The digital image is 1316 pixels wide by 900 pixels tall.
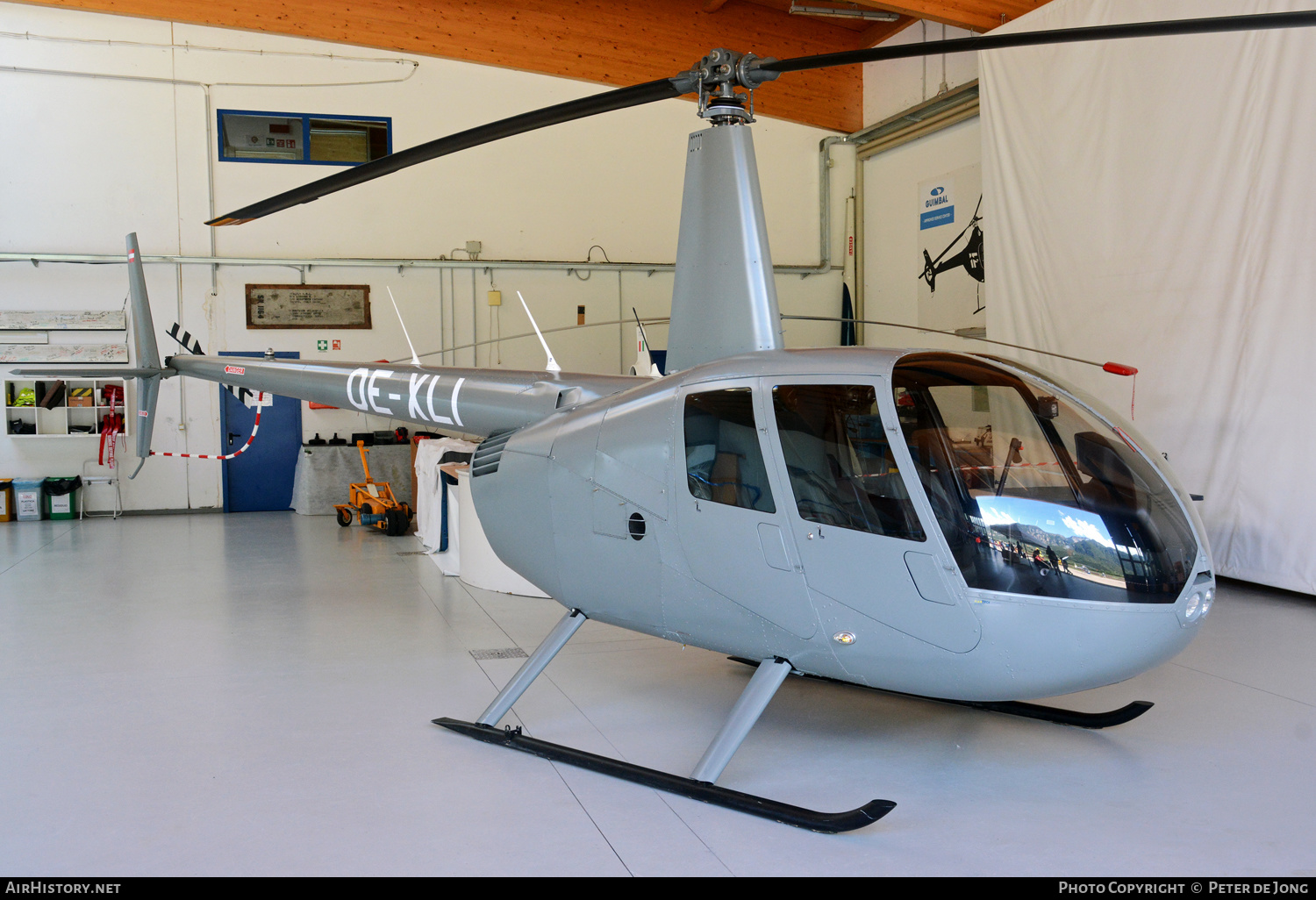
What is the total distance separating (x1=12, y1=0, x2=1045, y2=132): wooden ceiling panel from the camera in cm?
1167

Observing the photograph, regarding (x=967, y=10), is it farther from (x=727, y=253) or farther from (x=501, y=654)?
(x=501, y=654)

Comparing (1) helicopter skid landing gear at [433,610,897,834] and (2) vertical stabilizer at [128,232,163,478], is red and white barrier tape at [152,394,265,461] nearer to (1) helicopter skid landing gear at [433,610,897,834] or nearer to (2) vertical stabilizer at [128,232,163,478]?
(2) vertical stabilizer at [128,232,163,478]

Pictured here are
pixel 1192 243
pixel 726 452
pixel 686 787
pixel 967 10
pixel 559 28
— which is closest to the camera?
pixel 686 787

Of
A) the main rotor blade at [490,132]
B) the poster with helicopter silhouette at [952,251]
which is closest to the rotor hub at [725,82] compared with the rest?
the main rotor blade at [490,132]

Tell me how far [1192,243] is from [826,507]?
5113mm

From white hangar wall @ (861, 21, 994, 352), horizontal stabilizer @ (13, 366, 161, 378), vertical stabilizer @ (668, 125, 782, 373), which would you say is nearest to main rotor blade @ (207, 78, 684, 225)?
vertical stabilizer @ (668, 125, 782, 373)

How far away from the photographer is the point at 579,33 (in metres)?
12.2

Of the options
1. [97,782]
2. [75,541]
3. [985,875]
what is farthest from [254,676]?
[75,541]

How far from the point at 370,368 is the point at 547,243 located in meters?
7.58

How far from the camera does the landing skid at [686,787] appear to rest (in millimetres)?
2963

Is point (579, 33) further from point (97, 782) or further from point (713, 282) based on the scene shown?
point (97, 782)

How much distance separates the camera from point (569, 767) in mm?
3604

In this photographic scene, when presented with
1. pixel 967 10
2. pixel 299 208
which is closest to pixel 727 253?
pixel 967 10

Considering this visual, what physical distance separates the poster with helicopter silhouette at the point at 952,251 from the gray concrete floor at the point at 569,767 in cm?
569
